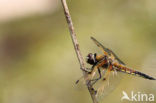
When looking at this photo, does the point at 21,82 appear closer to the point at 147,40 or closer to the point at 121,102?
the point at 121,102

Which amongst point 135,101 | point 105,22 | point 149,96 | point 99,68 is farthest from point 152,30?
point 99,68

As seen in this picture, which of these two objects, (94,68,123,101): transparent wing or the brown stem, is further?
(94,68,123,101): transparent wing

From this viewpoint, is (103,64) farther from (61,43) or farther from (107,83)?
(61,43)

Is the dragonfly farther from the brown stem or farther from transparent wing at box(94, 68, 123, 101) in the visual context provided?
the brown stem

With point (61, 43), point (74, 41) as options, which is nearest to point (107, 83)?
point (74, 41)

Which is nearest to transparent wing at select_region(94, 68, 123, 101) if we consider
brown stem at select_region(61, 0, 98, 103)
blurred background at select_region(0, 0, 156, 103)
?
brown stem at select_region(61, 0, 98, 103)

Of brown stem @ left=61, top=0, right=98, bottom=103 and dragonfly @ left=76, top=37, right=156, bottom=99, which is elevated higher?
brown stem @ left=61, top=0, right=98, bottom=103

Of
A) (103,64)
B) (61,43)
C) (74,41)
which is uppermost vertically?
(74,41)

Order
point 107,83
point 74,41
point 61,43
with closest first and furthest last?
1. point 74,41
2. point 107,83
3. point 61,43
